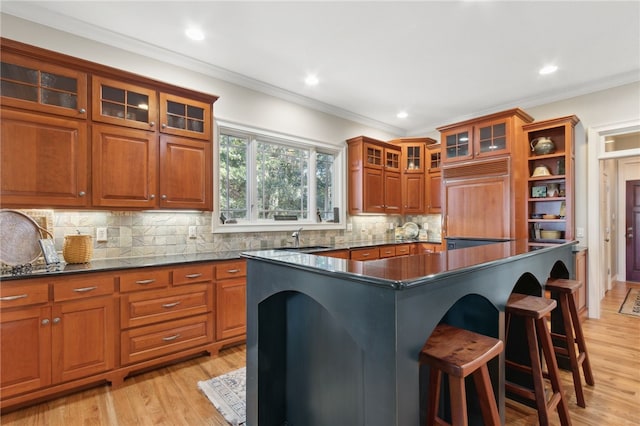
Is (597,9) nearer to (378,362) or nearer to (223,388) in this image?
(378,362)

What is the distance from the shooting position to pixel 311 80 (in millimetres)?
3801

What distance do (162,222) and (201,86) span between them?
5.13ft

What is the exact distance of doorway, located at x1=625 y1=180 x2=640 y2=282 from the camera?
5.95 meters

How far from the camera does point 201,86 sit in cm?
344

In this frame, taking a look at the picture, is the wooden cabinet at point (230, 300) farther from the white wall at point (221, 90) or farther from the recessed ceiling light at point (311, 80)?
the recessed ceiling light at point (311, 80)

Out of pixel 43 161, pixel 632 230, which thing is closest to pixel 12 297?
pixel 43 161

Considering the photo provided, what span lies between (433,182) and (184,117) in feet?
13.9

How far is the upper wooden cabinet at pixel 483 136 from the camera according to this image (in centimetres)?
414

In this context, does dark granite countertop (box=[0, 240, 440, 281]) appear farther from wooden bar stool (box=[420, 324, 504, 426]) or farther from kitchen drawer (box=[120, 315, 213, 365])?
wooden bar stool (box=[420, 324, 504, 426])

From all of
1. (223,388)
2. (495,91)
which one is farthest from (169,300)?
(495,91)

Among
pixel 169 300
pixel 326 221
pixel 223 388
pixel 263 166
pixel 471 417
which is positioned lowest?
pixel 223 388

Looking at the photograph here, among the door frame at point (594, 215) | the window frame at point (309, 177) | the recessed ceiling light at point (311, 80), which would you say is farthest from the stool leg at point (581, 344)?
the recessed ceiling light at point (311, 80)

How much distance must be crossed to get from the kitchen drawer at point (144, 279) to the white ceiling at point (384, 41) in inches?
85.1

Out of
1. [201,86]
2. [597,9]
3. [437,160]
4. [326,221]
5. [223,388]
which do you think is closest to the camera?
[223,388]
